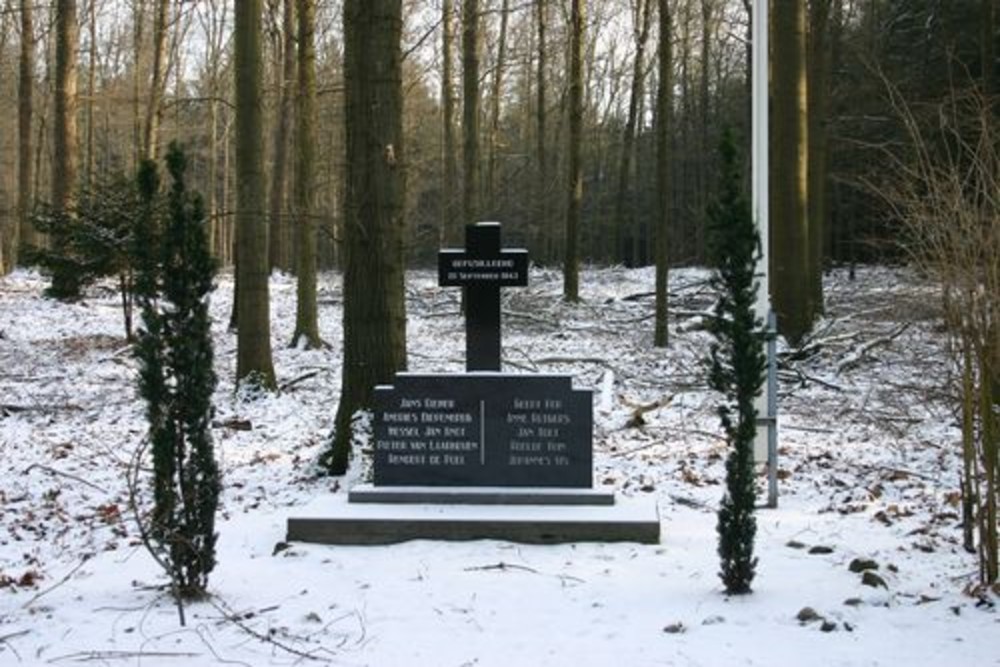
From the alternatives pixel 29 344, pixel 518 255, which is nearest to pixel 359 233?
pixel 518 255

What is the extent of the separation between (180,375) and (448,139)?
21.9m

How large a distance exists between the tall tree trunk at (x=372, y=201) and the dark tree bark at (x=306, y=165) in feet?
21.8

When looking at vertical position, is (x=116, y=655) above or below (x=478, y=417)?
below

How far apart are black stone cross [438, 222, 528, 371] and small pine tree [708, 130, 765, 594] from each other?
2.94 metres

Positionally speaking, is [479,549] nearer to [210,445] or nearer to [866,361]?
[210,445]

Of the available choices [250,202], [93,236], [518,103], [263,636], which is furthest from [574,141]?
[518,103]

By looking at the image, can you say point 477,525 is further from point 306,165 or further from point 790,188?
point 306,165

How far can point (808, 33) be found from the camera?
20.8 meters

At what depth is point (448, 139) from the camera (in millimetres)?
26672

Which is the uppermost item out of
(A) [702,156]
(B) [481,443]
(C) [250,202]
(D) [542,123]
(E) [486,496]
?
(A) [702,156]

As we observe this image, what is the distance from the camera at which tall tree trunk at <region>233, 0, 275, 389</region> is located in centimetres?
1318

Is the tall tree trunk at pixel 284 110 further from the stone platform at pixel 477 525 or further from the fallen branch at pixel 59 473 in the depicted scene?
the stone platform at pixel 477 525

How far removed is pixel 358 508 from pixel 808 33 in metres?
17.4

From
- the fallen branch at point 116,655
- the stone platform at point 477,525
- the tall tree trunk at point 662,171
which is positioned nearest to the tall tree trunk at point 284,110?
the tall tree trunk at point 662,171
